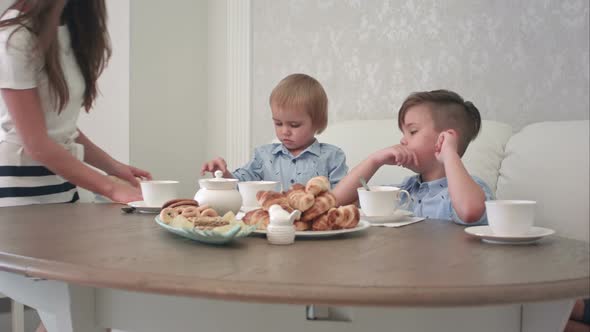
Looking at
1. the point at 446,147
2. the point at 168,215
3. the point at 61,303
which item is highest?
the point at 446,147

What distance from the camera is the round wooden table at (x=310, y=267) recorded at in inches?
25.2

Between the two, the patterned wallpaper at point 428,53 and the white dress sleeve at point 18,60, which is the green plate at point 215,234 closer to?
the white dress sleeve at point 18,60

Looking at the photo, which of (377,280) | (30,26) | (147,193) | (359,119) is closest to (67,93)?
(30,26)

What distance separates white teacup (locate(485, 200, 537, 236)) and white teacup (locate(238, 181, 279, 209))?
0.54m

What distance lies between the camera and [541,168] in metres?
1.83

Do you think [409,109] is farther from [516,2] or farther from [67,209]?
[67,209]

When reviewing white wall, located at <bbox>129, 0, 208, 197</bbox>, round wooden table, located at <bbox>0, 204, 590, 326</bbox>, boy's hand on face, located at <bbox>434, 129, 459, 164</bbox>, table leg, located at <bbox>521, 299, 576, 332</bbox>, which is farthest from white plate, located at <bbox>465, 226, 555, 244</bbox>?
white wall, located at <bbox>129, 0, 208, 197</bbox>

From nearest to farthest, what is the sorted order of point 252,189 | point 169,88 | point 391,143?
point 252,189
point 391,143
point 169,88

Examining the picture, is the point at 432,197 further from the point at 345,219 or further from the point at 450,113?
the point at 345,219

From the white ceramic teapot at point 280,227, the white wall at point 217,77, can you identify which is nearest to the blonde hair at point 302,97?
the white ceramic teapot at point 280,227

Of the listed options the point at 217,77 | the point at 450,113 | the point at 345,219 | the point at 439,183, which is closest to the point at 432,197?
the point at 439,183

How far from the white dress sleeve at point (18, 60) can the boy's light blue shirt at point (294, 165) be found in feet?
2.68

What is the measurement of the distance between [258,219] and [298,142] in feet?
3.63

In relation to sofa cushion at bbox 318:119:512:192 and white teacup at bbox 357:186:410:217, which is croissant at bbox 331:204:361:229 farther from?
sofa cushion at bbox 318:119:512:192
